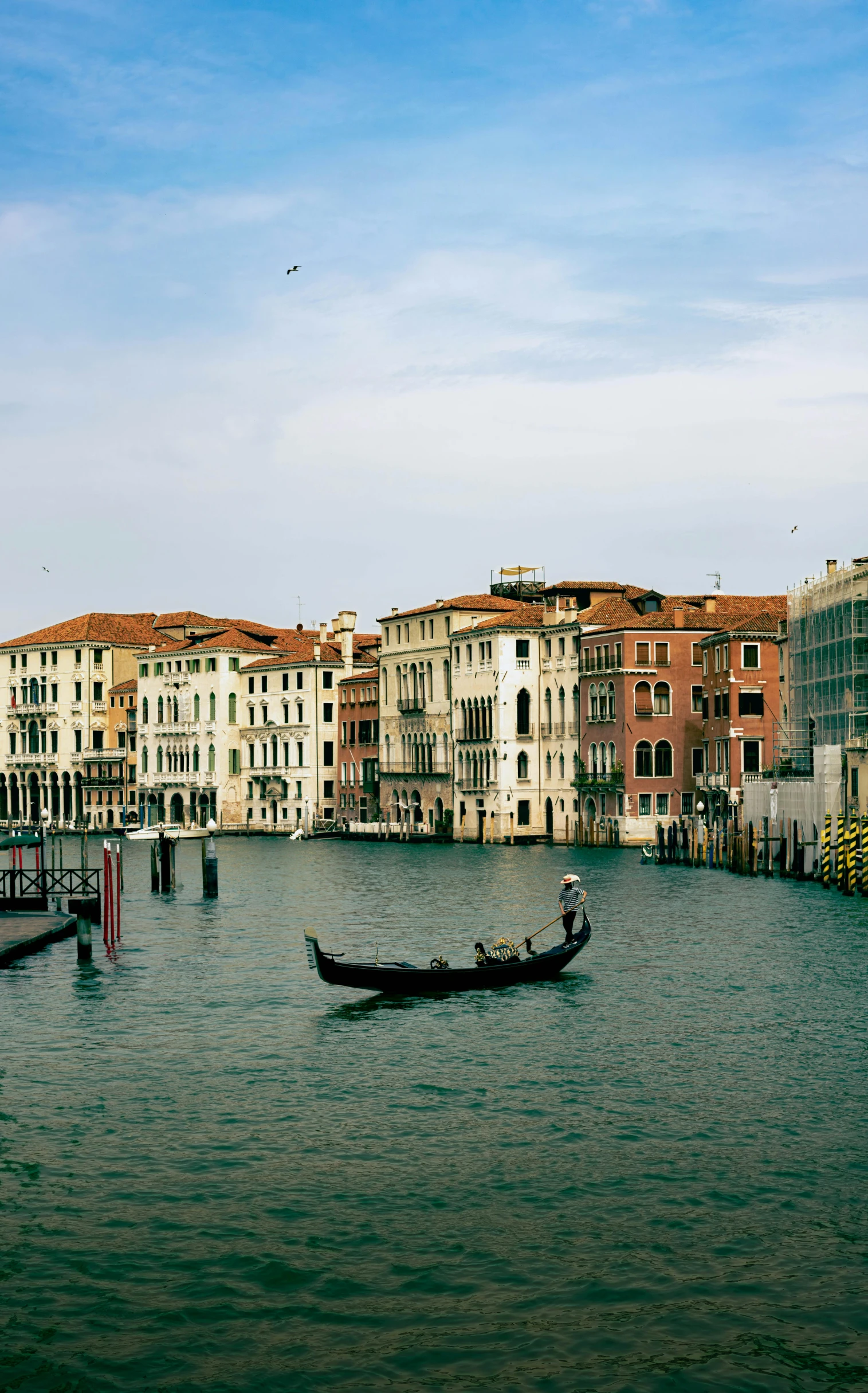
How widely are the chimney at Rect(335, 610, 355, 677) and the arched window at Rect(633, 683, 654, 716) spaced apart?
3368 cm

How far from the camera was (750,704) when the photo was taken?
68812 millimetres

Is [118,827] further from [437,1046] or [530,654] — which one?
[437,1046]

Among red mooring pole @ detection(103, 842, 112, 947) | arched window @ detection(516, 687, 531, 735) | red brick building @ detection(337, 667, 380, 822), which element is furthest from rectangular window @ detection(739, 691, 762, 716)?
red mooring pole @ detection(103, 842, 112, 947)

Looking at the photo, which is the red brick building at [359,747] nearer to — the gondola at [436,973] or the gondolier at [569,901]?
the gondolier at [569,901]

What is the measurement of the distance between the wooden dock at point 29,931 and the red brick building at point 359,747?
64.4m

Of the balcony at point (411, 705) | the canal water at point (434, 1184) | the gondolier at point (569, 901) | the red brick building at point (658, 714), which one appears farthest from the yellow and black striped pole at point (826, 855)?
the balcony at point (411, 705)

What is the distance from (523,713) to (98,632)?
4402 centimetres

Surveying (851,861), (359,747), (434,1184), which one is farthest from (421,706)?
(434,1184)

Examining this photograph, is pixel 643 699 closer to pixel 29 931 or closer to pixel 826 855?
pixel 826 855

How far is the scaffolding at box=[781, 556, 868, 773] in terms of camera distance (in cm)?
5241

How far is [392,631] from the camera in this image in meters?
99.0

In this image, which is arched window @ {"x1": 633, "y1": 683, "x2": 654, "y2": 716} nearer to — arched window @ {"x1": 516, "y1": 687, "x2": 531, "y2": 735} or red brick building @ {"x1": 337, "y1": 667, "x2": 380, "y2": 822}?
arched window @ {"x1": 516, "y1": 687, "x2": 531, "y2": 735}

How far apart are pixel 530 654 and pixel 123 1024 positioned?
6603cm

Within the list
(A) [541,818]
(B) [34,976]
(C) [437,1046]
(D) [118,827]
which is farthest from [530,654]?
(C) [437,1046]
